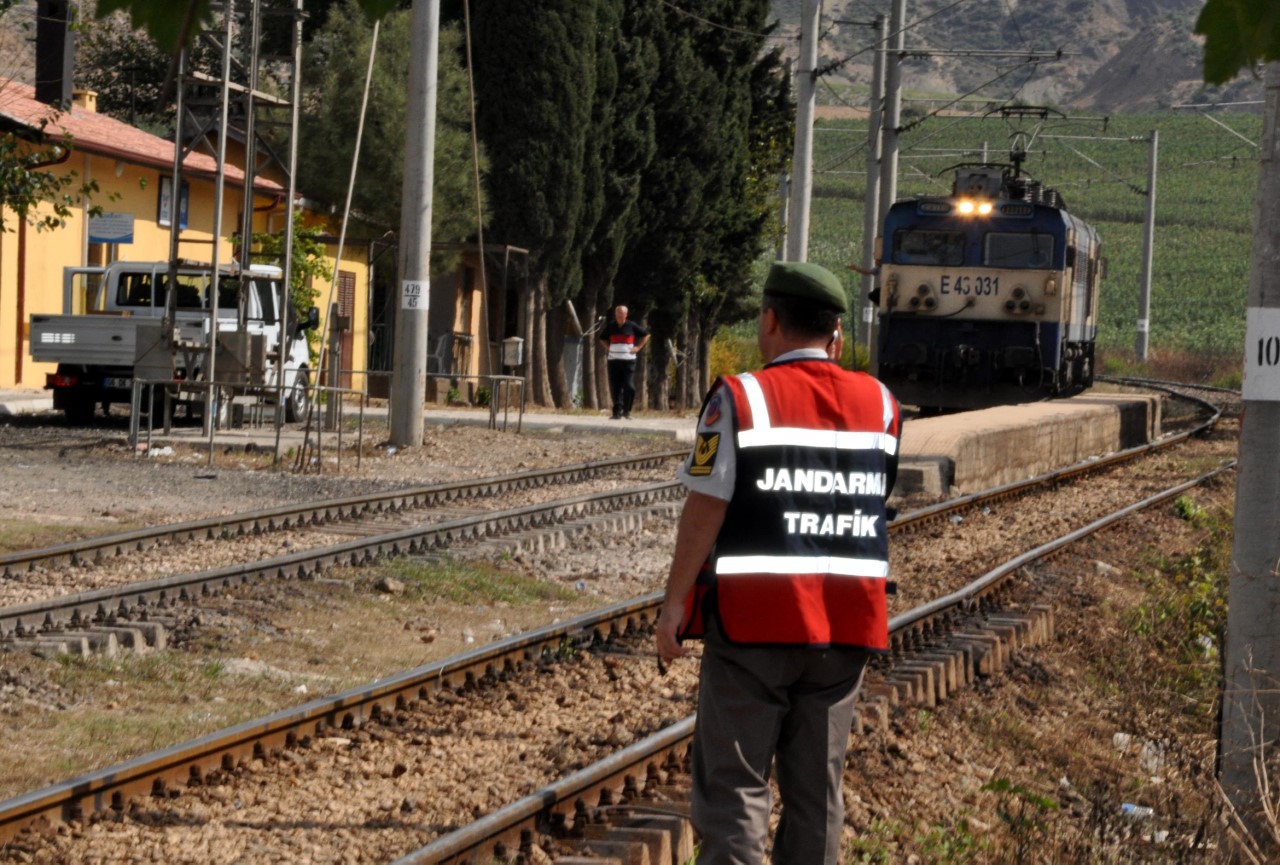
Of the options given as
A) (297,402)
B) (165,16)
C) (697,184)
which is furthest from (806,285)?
(697,184)

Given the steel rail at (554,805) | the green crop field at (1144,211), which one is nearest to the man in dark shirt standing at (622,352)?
the steel rail at (554,805)

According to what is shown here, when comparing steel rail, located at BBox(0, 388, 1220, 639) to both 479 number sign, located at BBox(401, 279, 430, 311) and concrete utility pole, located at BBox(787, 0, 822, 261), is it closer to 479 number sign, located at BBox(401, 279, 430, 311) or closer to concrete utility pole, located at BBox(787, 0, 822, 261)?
479 number sign, located at BBox(401, 279, 430, 311)

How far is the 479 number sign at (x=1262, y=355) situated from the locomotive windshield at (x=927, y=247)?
19.9m

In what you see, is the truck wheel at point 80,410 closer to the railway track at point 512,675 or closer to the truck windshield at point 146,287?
the truck windshield at point 146,287

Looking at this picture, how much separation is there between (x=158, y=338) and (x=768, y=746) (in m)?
16.4

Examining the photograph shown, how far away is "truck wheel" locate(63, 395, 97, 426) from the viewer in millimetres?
22688

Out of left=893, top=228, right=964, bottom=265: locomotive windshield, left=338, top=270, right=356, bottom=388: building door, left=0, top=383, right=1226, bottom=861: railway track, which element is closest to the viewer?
left=0, top=383, right=1226, bottom=861: railway track

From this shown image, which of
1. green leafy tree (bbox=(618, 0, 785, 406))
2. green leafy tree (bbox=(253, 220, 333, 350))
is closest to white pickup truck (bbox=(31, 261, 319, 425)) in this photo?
→ green leafy tree (bbox=(253, 220, 333, 350))

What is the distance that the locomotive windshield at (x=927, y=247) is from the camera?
2638 cm

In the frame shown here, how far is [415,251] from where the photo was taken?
2052 cm

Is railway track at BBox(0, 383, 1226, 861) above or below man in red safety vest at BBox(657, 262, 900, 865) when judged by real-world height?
below

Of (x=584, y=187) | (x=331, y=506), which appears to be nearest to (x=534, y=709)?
(x=331, y=506)

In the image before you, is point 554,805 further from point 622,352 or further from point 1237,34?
point 622,352

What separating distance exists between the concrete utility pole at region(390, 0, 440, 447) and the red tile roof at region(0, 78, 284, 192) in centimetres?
661
